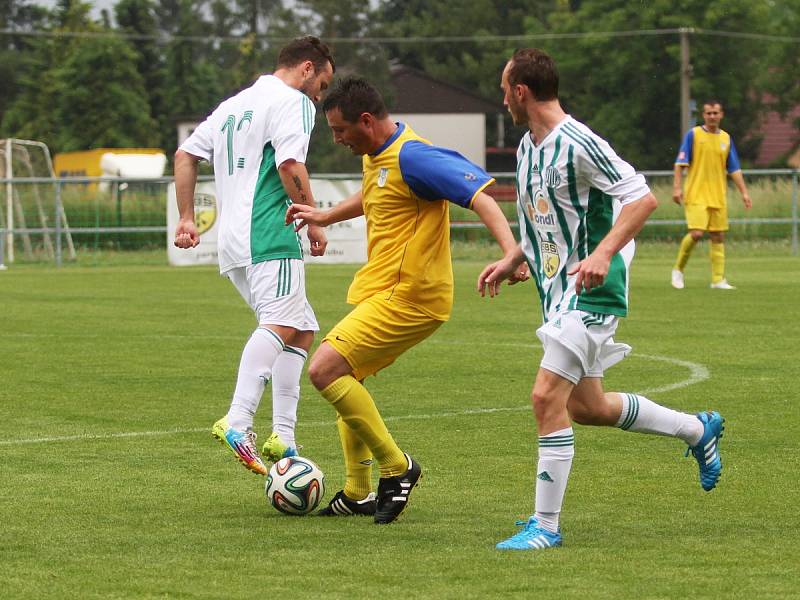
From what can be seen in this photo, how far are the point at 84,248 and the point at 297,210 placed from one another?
73.3 ft

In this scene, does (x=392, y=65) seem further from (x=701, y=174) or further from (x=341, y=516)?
(x=341, y=516)

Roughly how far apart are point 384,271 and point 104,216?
74.4 feet

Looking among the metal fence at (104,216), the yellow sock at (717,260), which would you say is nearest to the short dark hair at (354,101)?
the yellow sock at (717,260)

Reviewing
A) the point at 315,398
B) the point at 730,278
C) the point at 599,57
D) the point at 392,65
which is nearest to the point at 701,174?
the point at 730,278

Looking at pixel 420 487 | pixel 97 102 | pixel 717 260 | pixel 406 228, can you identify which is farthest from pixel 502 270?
pixel 97 102

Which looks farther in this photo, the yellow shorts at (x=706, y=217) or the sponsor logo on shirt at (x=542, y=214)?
the yellow shorts at (x=706, y=217)

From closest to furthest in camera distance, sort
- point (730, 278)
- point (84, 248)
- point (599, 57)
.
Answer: point (730, 278)
point (84, 248)
point (599, 57)

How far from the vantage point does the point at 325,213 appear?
21.4 ft

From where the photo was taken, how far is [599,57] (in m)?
65.8

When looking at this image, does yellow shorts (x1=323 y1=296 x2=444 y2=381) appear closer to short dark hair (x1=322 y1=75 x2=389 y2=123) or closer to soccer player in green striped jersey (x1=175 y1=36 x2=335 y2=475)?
short dark hair (x1=322 y1=75 x2=389 y2=123)

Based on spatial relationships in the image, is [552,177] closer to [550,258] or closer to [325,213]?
[550,258]

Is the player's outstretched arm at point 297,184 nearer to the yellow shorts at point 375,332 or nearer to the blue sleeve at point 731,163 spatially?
the yellow shorts at point 375,332

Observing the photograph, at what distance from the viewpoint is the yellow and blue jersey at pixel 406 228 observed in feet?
20.8

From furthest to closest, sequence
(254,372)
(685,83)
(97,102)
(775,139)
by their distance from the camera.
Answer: (775,139), (97,102), (685,83), (254,372)
